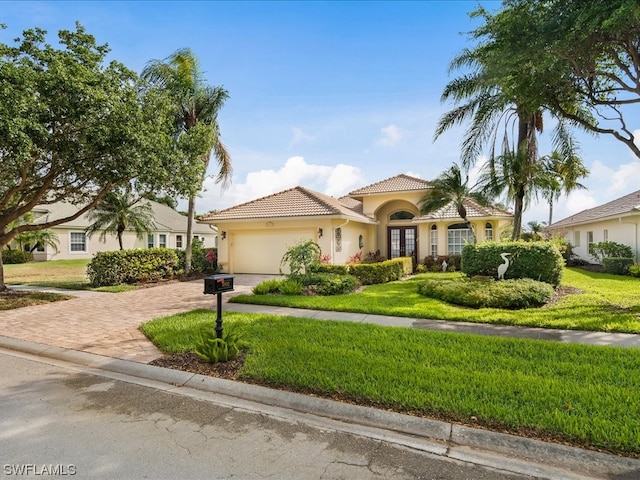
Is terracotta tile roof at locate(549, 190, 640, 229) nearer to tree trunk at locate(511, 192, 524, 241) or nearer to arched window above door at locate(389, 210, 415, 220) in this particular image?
tree trunk at locate(511, 192, 524, 241)

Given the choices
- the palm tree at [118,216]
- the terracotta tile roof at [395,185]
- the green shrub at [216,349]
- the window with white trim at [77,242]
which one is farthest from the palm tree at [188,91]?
the window with white trim at [77,242]

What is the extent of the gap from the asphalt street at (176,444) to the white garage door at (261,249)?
13.4 meters

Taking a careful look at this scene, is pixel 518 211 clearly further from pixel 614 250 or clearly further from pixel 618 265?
pixel 614 250

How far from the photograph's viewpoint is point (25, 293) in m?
12.6

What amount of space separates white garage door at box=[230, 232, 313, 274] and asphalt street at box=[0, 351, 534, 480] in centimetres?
1337

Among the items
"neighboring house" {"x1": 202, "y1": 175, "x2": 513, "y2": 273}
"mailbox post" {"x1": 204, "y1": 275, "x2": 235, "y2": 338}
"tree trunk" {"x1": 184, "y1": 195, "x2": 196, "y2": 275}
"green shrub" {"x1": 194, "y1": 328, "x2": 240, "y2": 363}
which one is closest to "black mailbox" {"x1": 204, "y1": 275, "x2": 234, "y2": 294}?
"mailbox post" {"x1": 204, "y1": 275, "x2": 235, "y2": 338}

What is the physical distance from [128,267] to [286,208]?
745 cm

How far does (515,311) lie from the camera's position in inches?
339

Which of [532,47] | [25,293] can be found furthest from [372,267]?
[25,293]

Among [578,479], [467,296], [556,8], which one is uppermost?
[556,8]

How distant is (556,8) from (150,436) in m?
10.4

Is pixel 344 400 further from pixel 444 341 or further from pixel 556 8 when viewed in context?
pixel 556 8

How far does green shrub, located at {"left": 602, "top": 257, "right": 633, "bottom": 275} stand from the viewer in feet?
54.2

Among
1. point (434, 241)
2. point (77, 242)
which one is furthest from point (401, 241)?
Answer: point (77, 242)
